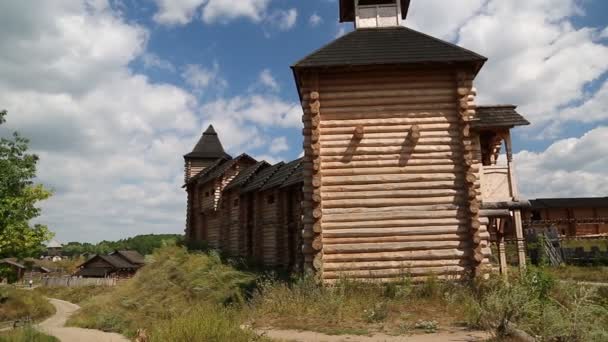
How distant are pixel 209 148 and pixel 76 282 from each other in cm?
3109

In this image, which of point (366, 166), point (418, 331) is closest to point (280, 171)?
point (366, 166)

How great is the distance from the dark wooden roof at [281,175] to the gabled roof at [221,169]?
20.4 feet

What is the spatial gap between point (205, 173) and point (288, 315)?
24.4m

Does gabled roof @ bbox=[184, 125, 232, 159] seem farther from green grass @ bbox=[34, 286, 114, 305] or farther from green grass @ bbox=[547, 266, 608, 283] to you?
green grass @ bbox=[547, 266, 608, 283]

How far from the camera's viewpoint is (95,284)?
53.3 m

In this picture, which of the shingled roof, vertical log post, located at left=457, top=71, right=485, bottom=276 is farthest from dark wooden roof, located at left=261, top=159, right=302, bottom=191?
vertical log post, located at left=457, top=71, right=485, bottom=276

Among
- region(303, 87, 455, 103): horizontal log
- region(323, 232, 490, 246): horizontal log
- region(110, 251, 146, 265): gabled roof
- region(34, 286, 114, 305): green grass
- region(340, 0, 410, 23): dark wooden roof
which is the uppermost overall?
region(340, 0, 410, 23): dark wooden roof

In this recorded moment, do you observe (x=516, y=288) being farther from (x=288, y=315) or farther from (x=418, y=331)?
(x=288, y=315)

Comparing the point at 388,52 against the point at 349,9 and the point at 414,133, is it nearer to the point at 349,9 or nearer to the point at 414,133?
the point at 414,133

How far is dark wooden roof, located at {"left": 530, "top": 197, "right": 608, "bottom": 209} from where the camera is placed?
4081 cm

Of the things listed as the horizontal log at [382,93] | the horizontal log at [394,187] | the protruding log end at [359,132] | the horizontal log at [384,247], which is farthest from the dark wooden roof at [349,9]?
the horizontal log at [384,247]

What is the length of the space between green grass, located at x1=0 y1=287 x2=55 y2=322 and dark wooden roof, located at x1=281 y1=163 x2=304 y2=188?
2625cm

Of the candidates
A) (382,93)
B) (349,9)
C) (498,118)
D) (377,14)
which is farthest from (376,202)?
(349,9)

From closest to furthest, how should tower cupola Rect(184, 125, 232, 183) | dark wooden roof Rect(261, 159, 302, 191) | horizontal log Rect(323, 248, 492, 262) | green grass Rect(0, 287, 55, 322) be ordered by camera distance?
horizontal log Rect(323, 248, 492, 262) < dark wooden roof Rect(261, 159, 302, 191) < green grass Rect(0, 287, 55, 322) < tower cupola Rect(184, 125, 232, 183)
